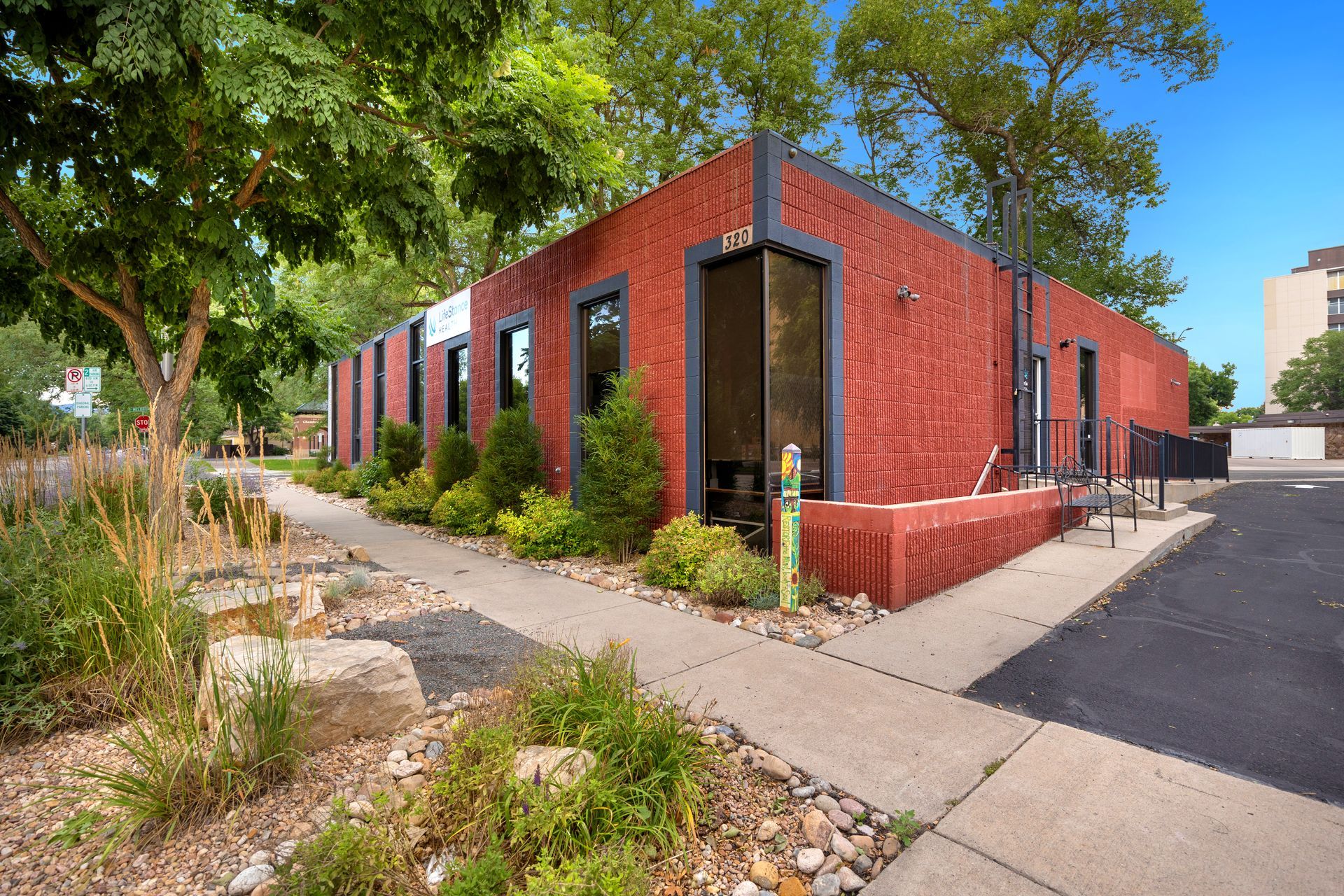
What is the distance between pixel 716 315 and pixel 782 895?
5902mm

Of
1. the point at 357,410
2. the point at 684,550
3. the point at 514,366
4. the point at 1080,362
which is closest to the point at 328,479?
the point at 357,410

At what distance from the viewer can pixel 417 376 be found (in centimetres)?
1622

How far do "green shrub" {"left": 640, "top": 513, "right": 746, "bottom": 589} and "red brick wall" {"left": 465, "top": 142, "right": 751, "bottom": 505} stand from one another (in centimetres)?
78

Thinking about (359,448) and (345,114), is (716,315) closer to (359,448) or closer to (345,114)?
(345,114)

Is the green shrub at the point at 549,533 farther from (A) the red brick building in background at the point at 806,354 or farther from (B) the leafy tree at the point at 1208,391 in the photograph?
(B) the leafy tree at the point at 1208,391

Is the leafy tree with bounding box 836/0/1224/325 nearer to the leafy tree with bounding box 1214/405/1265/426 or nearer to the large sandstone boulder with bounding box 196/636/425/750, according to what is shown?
the large sandstone boulder with bounding box 196/636/425/750

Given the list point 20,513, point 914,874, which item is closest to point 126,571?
point 20,513

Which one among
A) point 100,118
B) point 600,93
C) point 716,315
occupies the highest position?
point 600,93

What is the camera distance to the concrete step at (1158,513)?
9.12 metres

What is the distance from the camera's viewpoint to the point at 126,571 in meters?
3.28

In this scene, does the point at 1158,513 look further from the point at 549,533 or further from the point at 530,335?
the point at 530,335

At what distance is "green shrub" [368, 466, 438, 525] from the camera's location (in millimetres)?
11555

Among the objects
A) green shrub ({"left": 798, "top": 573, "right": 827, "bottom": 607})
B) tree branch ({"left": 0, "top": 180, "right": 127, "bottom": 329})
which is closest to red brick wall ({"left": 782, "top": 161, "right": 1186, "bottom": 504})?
green shrub ({"left": 798, "top": 573, "right": 827, "bottom": 607})

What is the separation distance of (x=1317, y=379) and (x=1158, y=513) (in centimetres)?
7176
